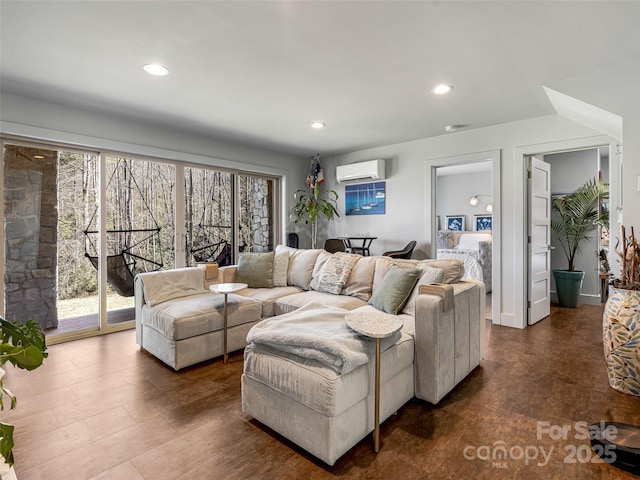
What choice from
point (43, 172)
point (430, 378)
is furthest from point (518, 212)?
point (43, 172)

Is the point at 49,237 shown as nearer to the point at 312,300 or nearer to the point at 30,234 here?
the point at 30,234

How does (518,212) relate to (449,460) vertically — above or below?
above

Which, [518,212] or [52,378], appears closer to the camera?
[52,378]

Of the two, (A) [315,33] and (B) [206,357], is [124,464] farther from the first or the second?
(A) [315,33]

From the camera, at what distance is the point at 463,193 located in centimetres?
780

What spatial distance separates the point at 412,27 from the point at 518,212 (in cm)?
274

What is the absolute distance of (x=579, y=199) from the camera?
4.92 m

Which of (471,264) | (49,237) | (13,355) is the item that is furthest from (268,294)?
(471,264)

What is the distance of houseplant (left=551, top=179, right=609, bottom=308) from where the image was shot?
4.80 m

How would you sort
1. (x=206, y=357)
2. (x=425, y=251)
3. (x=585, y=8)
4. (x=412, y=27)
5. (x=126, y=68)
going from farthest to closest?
(x=425, y=251), (x=206, y=357), (x=126, y=68), (x=412, y=27), (x=585, y=8)

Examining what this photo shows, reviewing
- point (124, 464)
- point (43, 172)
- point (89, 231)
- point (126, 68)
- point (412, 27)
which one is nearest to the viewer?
point (124, 464)

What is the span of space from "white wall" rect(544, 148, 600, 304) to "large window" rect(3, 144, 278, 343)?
5.48 meters

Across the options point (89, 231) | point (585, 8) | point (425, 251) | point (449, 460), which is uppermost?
point (585, 8)

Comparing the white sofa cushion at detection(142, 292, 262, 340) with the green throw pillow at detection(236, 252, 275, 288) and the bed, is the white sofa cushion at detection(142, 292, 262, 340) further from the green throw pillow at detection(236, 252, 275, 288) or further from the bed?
the bed
